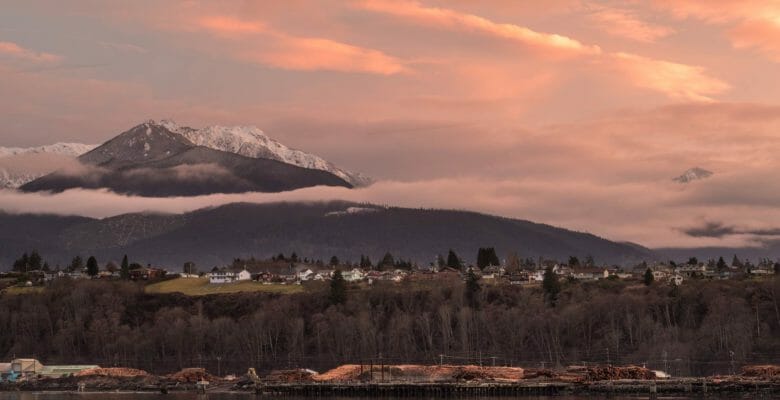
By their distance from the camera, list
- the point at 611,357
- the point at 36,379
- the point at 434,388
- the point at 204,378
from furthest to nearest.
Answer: the point at 611,357 < the point at 36,379 < the point at 204,378 < the point at 434,388

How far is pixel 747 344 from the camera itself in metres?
177

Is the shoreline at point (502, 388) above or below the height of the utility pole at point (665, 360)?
below

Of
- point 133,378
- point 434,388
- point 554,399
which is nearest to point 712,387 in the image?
point 554,399

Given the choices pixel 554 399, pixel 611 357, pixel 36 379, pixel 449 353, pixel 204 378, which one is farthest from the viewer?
pixel 449 353

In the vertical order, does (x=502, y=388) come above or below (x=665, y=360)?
below

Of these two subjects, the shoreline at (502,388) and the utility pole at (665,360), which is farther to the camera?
the utility pole at (665,360)

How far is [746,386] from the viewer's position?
12738 cm

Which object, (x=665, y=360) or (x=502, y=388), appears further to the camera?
(x=665, y=360)

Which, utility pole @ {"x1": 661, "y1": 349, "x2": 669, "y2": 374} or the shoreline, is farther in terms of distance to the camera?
utility pole @ {"x1": 661, "y1": 349, "x2": 669, "y2": 374}

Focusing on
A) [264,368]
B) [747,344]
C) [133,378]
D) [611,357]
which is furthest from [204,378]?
[747,344]

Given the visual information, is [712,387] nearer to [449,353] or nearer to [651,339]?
[651,339]

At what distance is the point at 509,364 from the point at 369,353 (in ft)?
107

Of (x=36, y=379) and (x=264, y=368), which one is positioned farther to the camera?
(x=264, y=368)

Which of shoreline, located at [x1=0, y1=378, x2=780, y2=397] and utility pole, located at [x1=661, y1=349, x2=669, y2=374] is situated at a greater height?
utility pole, located at [x1=661, y1=349, x2=669, y2=374]
